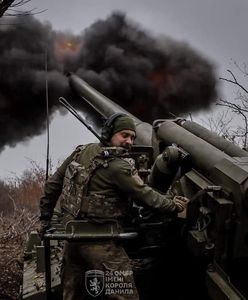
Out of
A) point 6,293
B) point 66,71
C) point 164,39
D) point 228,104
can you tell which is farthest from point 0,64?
point 6,293

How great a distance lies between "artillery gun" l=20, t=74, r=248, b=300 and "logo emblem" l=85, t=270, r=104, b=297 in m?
0.24

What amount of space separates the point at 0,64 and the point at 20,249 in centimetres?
371

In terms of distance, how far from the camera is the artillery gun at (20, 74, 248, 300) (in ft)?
14.0

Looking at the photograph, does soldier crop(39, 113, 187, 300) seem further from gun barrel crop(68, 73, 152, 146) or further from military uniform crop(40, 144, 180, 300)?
gun barrel crop(68, 73, 152, 146)

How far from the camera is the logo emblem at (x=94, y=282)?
445 cm

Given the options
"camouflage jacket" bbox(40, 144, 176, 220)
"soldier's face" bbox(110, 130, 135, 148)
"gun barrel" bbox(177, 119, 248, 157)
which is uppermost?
"soldier's face" bbox(110, 130, 135, 148)

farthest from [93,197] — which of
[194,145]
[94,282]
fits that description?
[194,145]

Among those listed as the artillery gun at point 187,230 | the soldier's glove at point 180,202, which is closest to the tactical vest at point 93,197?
the artillery gun at point 187,230

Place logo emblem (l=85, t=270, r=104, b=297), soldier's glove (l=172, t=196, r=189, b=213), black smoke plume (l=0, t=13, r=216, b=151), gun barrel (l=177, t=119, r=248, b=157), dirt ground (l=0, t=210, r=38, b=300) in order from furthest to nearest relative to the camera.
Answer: black smoke plume (l=0, t=13, r=216, b=151)
dirt ground (l=0, t=210, r=38, b=300)
gun barrel (l=177, t=119, r=248, b=157)
soldier's glove (l=172, t=196, r=189, b=213)
logo emblem (l=85, t=270, r=104, b=297)

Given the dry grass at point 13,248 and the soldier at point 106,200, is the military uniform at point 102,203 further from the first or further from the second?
the dry grass at point 13,248

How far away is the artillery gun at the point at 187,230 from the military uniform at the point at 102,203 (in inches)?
4.5

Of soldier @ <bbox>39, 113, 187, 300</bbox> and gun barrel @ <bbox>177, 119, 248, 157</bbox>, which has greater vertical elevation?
gun barrel @ <bbox>177, 119, 248, 157</bbox>

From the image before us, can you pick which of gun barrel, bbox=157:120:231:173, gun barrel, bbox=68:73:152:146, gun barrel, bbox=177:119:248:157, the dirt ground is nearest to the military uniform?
gun barrel, bbox=157:120:231:173

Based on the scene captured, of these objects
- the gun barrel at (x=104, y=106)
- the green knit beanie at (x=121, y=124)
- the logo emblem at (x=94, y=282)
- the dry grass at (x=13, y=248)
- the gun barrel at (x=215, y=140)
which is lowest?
the dry grass at (x=13, y=248)
